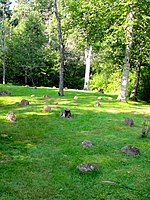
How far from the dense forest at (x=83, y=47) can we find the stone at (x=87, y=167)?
11.7 metres

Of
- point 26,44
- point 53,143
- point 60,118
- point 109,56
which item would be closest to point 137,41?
point 109,56

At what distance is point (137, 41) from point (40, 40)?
892 inches

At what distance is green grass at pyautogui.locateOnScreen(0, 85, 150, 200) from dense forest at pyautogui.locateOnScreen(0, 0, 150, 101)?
8.22m

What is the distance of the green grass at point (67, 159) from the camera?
5195 mm

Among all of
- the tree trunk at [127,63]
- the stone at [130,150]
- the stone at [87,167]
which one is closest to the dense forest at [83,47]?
the tree trunk at [127,63]

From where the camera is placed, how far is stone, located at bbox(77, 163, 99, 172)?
20.2ft

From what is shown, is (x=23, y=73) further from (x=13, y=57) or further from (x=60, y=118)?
(x=60, y=118)

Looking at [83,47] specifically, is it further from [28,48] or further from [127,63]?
[28,48]

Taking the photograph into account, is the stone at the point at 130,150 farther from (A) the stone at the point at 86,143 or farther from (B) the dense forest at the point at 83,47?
(B) the dense forest at the point at 83,47

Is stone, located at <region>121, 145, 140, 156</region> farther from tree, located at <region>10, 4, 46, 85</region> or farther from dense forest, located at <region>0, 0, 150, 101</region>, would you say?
tree, located at <region>10, 4, 46, 85</region>

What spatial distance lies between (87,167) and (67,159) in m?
0.83

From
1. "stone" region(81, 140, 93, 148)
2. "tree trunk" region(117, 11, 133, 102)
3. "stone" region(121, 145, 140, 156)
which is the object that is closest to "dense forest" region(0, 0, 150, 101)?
"tree trunk" region(117, 11, 133, 102)

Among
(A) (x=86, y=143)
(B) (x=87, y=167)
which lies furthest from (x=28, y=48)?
(B) (x=87, y=167)

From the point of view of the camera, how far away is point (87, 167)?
6.21 meters
